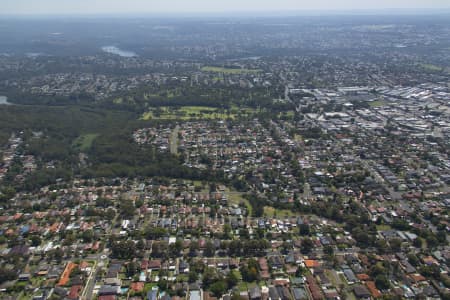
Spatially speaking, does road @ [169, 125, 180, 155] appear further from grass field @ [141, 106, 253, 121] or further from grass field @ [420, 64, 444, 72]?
grass field @ [420, 64, 444, 72]

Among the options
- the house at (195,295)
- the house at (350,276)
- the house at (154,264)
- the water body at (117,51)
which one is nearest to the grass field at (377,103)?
the house at (350,276)

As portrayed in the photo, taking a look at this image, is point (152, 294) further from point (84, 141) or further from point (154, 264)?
point (84, 141)

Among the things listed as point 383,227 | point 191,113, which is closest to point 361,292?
point 383,227

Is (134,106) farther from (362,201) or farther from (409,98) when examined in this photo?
(409,98)

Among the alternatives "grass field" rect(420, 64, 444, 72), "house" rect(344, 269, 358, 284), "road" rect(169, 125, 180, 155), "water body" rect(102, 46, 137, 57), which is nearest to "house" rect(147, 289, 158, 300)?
"house" rect(344, 269, 358, 284)

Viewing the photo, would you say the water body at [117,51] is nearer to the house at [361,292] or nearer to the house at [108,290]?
the house at [108,290]
